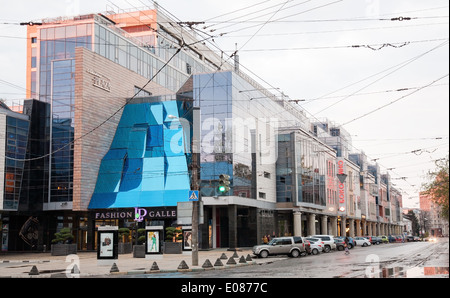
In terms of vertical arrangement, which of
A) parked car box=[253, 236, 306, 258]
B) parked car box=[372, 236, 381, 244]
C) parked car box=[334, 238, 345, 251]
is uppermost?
parked car box=[253, 236, 306, 258]

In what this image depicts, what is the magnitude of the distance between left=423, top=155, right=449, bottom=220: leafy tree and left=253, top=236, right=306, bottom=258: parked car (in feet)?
53.1

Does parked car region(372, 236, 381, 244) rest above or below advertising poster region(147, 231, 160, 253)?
below

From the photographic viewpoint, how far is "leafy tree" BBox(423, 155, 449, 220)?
19.8 meters

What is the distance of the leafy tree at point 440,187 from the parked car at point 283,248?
16.2 m

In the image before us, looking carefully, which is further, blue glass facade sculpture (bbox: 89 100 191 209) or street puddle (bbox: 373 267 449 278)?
blue glass facade sculpture (bbox: 89 100 191 209)

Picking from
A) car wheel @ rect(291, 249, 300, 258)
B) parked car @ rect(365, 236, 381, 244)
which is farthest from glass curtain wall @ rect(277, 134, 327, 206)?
car wheel @ rect(291, 249, 300, 258)

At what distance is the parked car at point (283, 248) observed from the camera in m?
38.6

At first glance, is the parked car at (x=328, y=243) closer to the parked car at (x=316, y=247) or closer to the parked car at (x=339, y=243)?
the parked car at (x=339, y=243)

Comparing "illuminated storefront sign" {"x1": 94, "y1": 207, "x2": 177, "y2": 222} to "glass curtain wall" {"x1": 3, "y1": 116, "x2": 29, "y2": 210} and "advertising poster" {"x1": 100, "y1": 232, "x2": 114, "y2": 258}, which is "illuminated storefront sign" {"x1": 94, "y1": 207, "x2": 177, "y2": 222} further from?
"advertising poster" {"x1": 100, "y1": 232, "x2": 114, "y2": 258}

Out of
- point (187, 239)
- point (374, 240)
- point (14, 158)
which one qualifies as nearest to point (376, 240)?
point (374, 240)

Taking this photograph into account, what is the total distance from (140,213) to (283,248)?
861 inches

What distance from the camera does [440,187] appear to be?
2088 cm

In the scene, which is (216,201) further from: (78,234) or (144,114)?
(78,234)

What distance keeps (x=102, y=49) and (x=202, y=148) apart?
18398 millimetres
